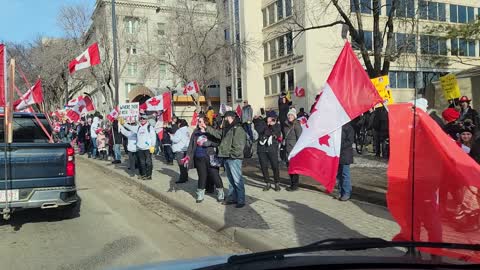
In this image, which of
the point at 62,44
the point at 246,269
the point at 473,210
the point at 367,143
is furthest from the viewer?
the point at 62,44

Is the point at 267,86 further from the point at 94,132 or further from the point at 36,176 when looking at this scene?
the point at 36,176

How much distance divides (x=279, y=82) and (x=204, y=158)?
114ft

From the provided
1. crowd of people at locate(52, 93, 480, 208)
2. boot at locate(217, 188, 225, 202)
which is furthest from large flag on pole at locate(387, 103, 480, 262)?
boot at locate(217, 188, 225, 202)

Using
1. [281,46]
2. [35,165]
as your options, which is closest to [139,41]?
[281,46]

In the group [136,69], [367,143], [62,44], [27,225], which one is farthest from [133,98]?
[27,225]

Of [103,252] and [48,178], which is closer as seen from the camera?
[103,252]

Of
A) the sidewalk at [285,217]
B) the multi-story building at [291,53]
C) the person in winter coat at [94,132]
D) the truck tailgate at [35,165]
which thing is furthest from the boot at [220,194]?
the multi-story building at [291,53]

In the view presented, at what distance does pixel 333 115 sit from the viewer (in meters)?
5.29

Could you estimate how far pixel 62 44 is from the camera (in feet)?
136

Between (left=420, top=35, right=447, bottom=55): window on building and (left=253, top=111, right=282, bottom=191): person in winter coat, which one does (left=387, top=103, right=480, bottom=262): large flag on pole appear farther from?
(left=420, top=35, right=447, bottom=55): window on building

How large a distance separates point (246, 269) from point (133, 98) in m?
53.0

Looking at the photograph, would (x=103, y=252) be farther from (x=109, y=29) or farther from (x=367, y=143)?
(x=109, y=29)

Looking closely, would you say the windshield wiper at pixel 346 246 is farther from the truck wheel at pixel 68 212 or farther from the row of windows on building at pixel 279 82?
the row of windows on building at pixel 279 82

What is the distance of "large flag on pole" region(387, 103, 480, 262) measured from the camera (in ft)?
13.7
